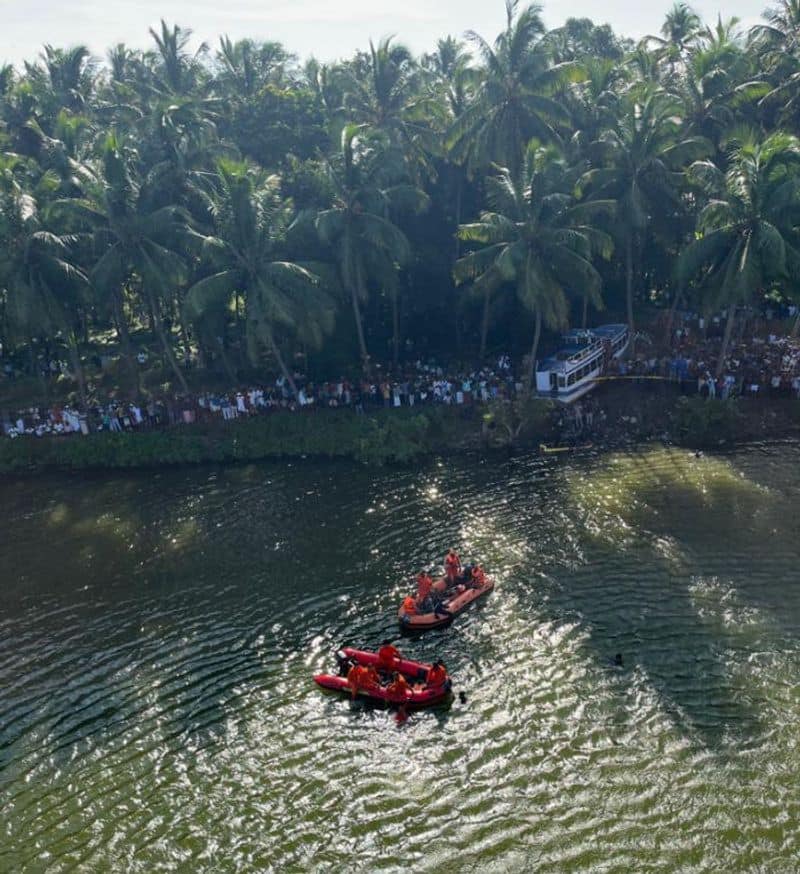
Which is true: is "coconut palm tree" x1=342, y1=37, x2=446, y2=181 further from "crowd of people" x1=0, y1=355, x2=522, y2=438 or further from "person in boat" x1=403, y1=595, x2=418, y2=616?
"person in boat" x1=403, y1=595, x2=418, y2=616

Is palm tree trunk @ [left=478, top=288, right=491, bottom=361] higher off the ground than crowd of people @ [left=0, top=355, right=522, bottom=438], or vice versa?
palm tree trunk @ [left=478, top=288, right=491, bottom=361]

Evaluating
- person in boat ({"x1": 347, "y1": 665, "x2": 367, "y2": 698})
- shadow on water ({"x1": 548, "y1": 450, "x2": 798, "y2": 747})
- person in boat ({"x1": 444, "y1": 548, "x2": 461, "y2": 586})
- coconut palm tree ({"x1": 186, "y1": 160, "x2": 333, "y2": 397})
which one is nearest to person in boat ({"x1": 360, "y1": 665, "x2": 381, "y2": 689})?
person in boat ({"x1": 347, "y1": 665, "x2": 367, "y2": 698})

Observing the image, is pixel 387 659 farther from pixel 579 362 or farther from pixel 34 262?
pixel 34 262

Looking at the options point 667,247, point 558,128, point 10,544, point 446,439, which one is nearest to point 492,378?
point 446,439

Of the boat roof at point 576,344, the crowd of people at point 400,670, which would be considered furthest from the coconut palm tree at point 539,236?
the crowd of people at point 400,670

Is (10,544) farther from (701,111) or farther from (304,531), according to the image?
(701,111)

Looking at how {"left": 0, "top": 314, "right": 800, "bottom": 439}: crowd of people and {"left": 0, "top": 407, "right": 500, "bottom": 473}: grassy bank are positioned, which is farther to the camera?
{"left": 0, "top": 314, "right": 800, "bottom": 439}: crowd of people

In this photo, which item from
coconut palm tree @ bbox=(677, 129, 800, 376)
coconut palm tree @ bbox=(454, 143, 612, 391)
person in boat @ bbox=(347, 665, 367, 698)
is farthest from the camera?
coconut palm tree @ bbox=(454, 143, 612, 391)
